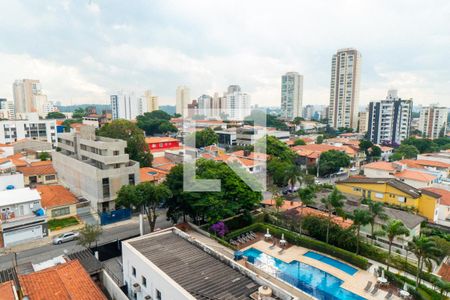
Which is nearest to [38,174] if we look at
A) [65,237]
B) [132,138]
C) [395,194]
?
[132,138]

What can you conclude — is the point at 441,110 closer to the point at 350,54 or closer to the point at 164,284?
the point at 350,54

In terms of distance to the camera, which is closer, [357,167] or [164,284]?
[164,284]

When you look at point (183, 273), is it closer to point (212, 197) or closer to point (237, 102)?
point (212, 197)

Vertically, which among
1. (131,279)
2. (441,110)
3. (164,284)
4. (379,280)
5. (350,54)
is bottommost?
(379,280)

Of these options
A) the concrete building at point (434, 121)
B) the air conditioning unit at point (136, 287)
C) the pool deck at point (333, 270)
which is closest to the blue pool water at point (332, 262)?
the pool deck at point (333, 270)

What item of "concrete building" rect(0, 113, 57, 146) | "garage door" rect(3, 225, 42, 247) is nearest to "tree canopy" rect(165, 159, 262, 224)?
"garage door" rect(3, 225, 42, 247)

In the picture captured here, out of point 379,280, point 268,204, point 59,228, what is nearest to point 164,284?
point 379,280

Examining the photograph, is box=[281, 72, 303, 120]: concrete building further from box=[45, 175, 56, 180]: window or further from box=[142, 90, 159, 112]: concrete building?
box=[45, 175, 56, 180]: window
